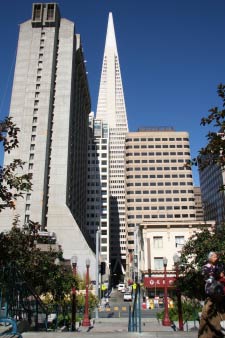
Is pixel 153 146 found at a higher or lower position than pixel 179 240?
higher

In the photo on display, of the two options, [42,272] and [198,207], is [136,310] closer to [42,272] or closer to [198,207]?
[42,272]

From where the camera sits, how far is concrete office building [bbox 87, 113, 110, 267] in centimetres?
15038

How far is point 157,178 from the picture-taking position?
138m

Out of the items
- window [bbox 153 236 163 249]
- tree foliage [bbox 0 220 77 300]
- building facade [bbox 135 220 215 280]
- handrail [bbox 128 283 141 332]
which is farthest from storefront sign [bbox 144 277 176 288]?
handrail [bbox 128 283 141 332]

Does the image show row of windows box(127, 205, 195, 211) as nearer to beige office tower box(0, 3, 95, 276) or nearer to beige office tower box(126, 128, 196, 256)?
beige office tower box(126, 128, 196, 256)

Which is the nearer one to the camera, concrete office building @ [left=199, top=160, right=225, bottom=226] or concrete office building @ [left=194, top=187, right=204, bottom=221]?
concrete office building @ [left=199, top=160, right=225, bottom=226]

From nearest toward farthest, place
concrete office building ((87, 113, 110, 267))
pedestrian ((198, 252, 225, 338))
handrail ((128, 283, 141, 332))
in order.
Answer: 1. pedestrian ((198, 252, 225, 338))
2. handrail ((128, 283, 141, 332))
3. concrete office building ((87, 113, 110, 267))

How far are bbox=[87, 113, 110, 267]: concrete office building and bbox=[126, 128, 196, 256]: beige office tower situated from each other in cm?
2261

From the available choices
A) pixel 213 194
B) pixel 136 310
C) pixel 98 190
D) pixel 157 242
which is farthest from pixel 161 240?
pixel 98 190

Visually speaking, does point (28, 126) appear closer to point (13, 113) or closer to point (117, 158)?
point (13, 113)

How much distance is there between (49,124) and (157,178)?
6176 centimetres

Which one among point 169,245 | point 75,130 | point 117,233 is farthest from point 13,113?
point 117,233

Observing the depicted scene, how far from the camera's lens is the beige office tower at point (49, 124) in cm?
7944

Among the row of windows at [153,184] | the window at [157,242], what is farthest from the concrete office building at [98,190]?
the window at [157,242]
